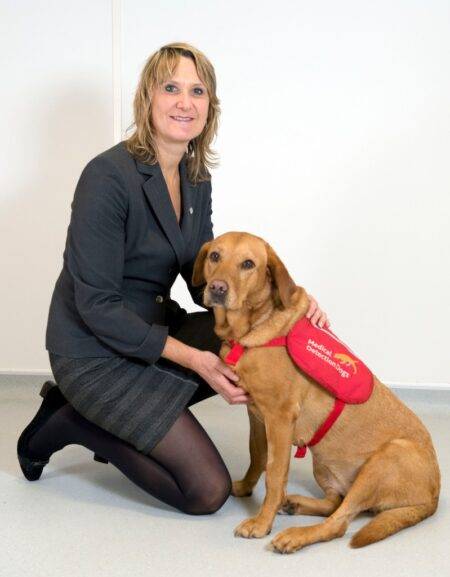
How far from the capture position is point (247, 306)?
2.67 m

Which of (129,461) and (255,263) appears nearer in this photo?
(255,263)

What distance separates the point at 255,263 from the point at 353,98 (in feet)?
5.73

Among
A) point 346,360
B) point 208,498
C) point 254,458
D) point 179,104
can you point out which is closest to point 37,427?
point 208,498

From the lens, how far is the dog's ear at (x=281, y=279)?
260 cm

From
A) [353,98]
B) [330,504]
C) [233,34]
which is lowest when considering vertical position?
[330,504]

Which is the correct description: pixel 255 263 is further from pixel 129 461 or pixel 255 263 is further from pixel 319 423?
pixel 129 461

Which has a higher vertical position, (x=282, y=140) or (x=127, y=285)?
(x=282, y=140)

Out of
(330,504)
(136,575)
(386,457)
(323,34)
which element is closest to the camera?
(136,575)

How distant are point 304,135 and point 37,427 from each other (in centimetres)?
211

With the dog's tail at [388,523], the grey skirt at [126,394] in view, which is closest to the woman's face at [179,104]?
the grey skirt at [126,394]

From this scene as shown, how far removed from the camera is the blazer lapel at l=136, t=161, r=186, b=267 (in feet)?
9.12

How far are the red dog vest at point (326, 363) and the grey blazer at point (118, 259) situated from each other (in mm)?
438

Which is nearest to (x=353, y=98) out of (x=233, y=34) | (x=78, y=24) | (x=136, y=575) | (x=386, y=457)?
(x=233, y=34)

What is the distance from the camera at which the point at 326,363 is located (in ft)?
8.50
